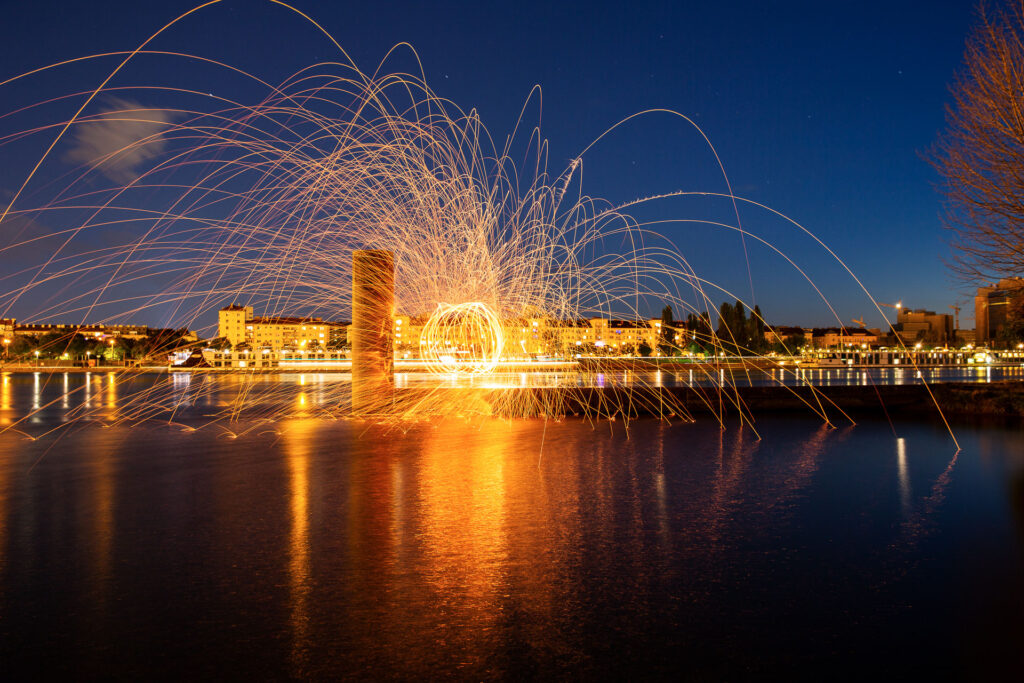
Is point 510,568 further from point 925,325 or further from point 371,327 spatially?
point 925,325

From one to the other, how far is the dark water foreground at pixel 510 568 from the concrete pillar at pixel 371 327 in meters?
7.25

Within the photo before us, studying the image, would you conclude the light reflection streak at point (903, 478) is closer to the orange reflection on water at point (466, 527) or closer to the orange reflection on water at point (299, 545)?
the orange reflection on water at point (466, 527)

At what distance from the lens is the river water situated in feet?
11.7

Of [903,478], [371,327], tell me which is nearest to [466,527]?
[903,478]

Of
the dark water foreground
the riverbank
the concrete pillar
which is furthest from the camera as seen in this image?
the riverbank

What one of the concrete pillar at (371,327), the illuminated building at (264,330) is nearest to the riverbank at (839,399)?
the concrete pillar at (371,327)

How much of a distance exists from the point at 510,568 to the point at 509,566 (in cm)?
5

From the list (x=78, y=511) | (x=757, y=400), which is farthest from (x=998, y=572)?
(x=757, y=400)

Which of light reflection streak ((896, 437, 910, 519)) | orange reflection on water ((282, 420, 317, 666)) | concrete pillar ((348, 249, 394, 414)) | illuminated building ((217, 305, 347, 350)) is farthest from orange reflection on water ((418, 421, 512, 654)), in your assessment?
illuminated building ((217, 305, 347, 350))

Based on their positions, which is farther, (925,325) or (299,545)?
(925,325)

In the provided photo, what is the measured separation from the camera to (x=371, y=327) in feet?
55.9

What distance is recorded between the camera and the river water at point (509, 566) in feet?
11.7

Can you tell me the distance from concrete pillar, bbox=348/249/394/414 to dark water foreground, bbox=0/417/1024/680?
23.8ft

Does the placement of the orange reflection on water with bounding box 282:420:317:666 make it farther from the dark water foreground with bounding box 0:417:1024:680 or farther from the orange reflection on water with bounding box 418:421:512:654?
the orange reflection on water with bounding box 418:421:512:654
